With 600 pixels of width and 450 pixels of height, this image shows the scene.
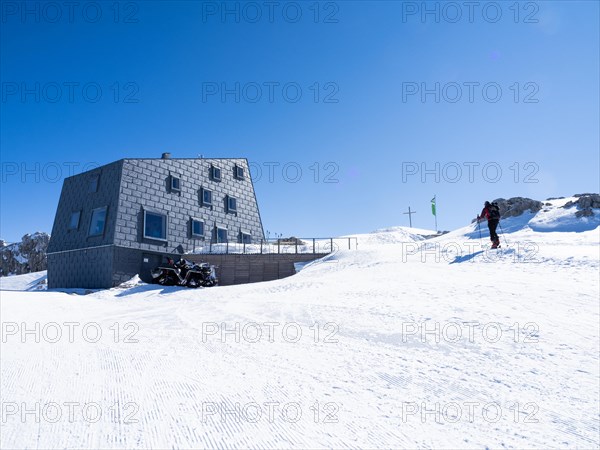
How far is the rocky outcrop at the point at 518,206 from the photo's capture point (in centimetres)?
1892

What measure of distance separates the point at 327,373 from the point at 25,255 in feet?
208

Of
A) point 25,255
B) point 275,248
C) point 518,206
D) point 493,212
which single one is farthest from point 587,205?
point 25,255

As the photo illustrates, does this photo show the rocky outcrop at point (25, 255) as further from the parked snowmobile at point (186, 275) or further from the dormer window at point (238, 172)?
the parked snowmobile at point (186, 275)

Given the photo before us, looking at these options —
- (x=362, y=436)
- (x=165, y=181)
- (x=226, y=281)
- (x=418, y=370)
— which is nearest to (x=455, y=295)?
(x=418, y=370)

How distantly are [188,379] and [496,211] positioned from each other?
13071 mm

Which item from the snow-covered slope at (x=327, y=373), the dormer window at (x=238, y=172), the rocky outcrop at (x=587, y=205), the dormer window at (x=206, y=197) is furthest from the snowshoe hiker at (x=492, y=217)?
the dormer window at (x=238, y=172)

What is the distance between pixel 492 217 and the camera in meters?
13.3

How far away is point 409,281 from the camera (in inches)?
377

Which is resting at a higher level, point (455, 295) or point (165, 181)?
point (165, 181)

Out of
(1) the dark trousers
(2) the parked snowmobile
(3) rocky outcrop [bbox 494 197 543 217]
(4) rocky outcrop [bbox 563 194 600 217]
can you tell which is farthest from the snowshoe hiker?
(2) the parked snowmobile

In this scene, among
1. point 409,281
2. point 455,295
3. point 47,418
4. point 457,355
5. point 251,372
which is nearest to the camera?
point 47,418

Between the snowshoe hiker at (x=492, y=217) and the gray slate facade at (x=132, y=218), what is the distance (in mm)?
16175

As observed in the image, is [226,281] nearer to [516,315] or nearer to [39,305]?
[39,305]

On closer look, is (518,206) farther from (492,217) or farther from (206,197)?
(206,197)
